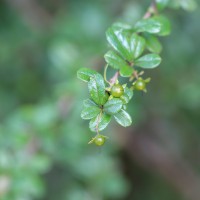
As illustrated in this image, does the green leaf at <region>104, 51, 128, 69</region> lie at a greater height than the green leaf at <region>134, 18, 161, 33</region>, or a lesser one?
lesser

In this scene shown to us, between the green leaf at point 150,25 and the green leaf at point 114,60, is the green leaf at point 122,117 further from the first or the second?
the green leaf at point 150,25

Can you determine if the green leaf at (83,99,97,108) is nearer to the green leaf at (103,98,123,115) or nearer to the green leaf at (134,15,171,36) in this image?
the green leaf at (103,98,123,115)

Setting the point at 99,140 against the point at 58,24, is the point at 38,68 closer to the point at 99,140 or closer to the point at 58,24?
the point at 58,24

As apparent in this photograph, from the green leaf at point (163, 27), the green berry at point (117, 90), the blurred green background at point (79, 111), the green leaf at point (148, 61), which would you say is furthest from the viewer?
the blurred green background at point (79, 111)

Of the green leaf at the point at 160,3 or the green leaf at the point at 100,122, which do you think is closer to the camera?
the green leaf at the point at 100,122

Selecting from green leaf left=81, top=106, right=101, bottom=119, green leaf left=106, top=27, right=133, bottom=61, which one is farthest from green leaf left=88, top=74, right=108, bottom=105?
green leaf left=106, top=27, right=133, bottom=61

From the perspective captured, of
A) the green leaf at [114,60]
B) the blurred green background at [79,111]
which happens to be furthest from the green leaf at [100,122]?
the blurred green background at [79,111]
